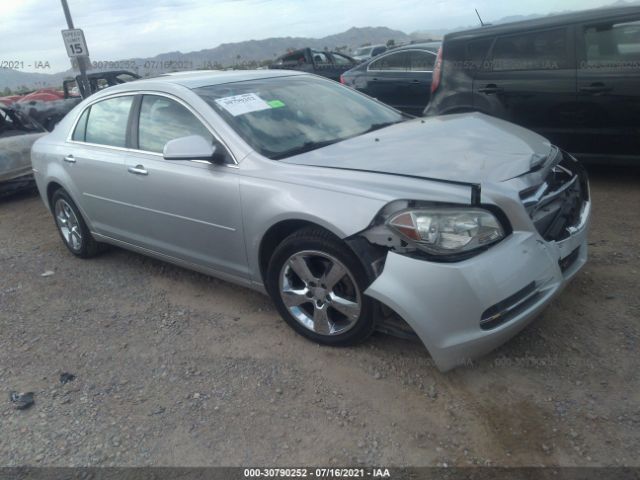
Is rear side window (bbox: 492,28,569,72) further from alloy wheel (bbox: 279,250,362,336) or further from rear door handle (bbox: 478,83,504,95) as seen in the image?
alloy wheel (bbox: 279,250,362,336)

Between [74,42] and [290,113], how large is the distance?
358 inches

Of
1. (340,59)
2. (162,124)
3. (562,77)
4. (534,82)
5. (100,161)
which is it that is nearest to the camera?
(162,124)

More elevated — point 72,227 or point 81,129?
point 81,129

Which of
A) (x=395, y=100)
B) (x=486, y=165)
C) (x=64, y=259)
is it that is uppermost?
(x=486, y=165)

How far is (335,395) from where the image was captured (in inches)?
110

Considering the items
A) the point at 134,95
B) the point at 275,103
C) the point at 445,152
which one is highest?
the point at 134,95

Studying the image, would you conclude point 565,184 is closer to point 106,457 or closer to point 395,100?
point 106,457

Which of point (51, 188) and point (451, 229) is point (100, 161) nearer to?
point (51, 188)

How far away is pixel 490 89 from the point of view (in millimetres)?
5871

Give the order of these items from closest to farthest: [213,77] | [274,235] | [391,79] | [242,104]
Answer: [274,235] → [242,104] → [213,77] → [391,79]

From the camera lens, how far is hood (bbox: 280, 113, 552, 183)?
2752 millimetres

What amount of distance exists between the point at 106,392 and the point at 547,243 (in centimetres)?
247

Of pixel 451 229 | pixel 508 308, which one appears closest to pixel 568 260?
pixel 508 308

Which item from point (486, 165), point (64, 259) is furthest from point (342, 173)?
point (64, 259)
